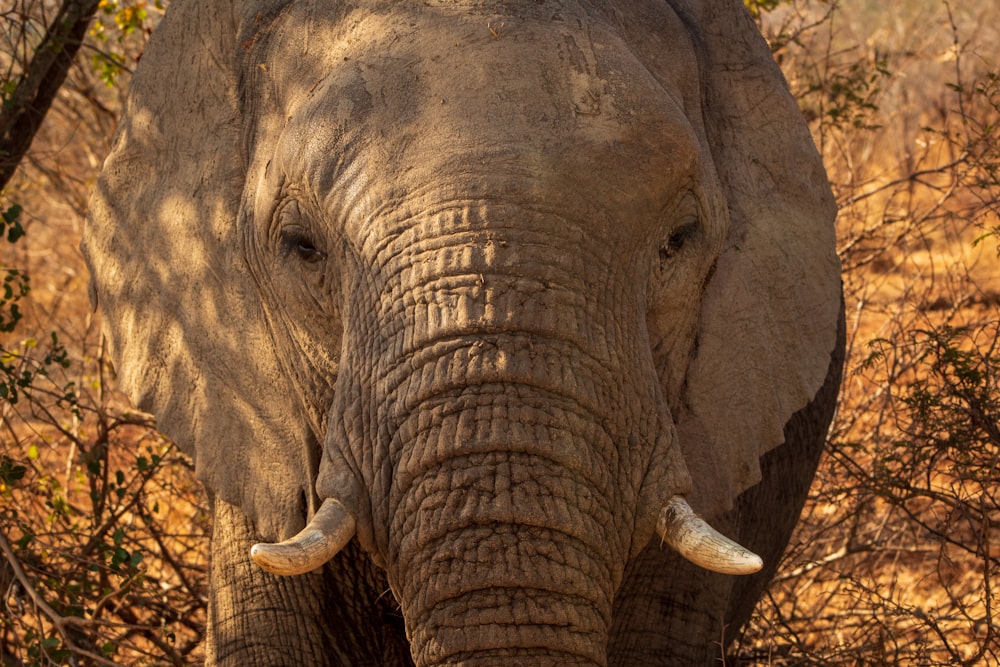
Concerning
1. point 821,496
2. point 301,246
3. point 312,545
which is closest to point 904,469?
point 821,496

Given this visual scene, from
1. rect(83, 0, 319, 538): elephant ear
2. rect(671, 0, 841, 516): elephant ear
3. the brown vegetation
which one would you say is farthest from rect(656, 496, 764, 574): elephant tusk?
the brown vegetation

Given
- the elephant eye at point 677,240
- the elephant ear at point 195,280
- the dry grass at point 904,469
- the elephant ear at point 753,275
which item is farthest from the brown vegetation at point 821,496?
the elephant eye at point 677,240

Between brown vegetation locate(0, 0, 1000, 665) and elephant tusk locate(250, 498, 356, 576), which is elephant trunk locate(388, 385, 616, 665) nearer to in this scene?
elephant tusk locate(250, 498, 356, 576)

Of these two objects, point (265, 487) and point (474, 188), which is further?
point (265, 487)

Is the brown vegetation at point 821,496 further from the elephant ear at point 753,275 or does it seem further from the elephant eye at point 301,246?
the elephant eye at point 301,246

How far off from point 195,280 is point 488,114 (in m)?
0.99

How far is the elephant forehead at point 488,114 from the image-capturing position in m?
2.85

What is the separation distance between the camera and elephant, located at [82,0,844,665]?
270cm

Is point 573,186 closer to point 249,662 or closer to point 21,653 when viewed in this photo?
point 249,662

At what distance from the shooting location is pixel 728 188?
367 centimetres

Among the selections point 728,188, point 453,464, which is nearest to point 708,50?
point 728,188

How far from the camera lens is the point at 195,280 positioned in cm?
350

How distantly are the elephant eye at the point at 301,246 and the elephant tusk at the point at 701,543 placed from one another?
92cm

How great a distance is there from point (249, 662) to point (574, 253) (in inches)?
57.2
